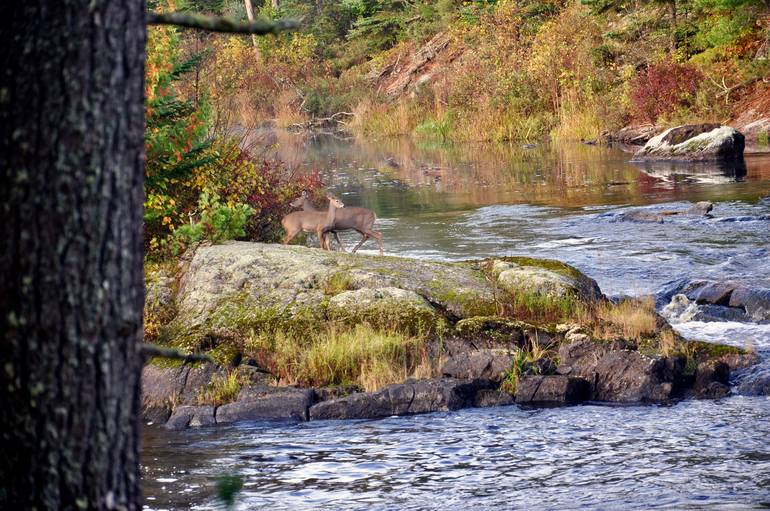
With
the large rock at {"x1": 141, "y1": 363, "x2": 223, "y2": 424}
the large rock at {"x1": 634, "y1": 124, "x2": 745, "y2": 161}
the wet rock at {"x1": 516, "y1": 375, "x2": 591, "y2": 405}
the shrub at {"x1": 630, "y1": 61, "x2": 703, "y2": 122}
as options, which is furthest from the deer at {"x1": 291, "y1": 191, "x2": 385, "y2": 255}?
the shrub at {"x1": 630, "y1": 61, "x2": 703, "y2": 122}

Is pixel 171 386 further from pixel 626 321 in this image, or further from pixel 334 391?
pixel 626 321

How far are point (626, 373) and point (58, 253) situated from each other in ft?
25.6

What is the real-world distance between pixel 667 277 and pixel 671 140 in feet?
59.7

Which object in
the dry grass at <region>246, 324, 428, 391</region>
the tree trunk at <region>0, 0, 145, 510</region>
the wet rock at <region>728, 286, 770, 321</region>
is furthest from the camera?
the wet rock at <region>728, 286, 770, 321</region>

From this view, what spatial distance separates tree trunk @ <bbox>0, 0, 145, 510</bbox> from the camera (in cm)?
310

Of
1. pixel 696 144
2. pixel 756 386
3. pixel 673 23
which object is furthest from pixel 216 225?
pixel 673 23

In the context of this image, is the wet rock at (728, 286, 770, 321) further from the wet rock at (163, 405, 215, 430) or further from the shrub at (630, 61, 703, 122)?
the shrub at (630, 61, 703, 122)

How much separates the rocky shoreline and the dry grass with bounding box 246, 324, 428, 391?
85mm

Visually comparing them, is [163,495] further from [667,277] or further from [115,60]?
[667,277]

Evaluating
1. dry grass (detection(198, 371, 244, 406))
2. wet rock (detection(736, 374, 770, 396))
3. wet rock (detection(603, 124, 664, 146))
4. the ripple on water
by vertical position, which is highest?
wet rock (detection(603, 124, 664, 146))

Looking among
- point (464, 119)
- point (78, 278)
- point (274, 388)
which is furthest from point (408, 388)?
point (464, 119)

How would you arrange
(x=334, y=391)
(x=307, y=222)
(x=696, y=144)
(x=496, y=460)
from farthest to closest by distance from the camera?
(x=696, y=144) → (x=307, y=222) → (x=334, y=391) → (x=496, y=460)

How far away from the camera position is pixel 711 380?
33.5 ft

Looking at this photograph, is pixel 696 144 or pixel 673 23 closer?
pixel 696 144
